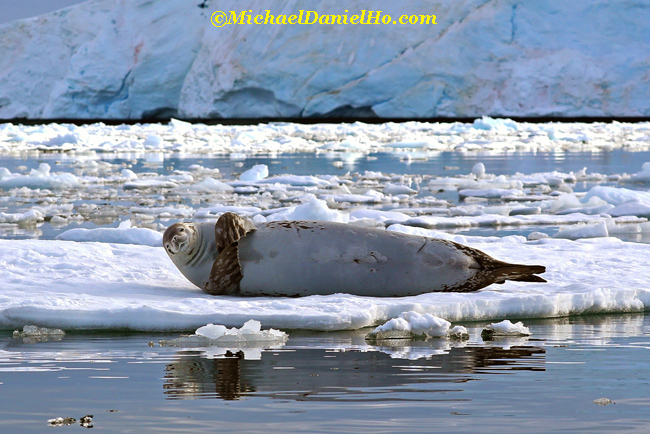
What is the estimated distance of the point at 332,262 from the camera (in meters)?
3.84

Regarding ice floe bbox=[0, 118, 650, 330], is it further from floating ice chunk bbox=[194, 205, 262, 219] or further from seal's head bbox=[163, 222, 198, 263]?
seal's head bbox=[163, 222, 198, 263]

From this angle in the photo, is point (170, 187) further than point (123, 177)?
No

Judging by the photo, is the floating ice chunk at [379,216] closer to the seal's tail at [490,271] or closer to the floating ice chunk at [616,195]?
the floating ice chunk at [616,195]

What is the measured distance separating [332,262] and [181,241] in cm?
69

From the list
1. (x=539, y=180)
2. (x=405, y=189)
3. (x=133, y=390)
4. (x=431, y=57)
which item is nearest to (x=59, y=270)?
(x=133, y=390)

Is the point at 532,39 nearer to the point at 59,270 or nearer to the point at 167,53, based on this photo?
the point at 167,53

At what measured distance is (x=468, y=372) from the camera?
2547 mm

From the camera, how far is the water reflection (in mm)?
2289

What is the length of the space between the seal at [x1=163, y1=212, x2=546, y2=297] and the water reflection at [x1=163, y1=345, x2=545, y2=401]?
88 centimetres

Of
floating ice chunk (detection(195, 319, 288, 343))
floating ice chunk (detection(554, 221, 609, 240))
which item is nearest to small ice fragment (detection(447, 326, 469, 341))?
floating ice chunk (detection(195, 319, 288, 343))

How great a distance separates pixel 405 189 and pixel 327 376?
768cm

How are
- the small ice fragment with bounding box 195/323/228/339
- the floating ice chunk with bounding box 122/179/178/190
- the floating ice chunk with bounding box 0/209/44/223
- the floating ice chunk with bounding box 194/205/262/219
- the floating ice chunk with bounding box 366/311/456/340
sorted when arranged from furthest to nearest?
the floating ice chunk with bounding box 122/179/178/190
the floating ice chunk with bounding box 194/205/262/219
the floating ice chunk with bounding box 0/209/44/223
the floating ice chunk with bounding box 366/311/456/340
the small ice fragment with bounding box 195/323/228/339

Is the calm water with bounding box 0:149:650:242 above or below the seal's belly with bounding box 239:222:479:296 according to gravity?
above

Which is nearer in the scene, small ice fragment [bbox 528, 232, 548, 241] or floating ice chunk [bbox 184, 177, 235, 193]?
small ice fragment [bbox 528, 232, 548, 241]
